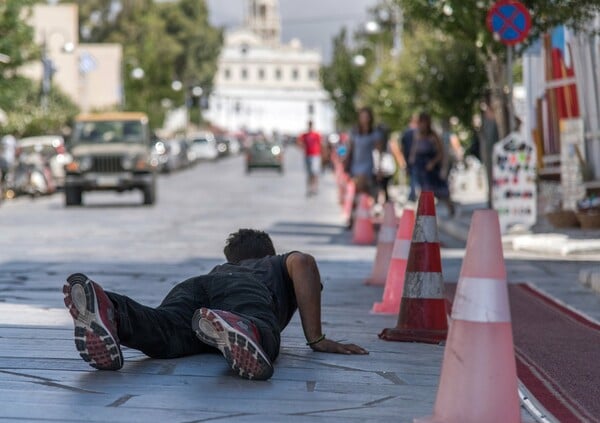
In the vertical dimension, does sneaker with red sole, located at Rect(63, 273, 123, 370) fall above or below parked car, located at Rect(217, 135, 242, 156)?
below

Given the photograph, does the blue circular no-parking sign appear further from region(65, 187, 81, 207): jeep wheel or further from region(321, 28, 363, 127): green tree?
region(321, 28, 363, 127): green tree

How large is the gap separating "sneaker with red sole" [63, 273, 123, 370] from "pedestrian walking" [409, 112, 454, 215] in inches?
607

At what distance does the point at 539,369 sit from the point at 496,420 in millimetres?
2333

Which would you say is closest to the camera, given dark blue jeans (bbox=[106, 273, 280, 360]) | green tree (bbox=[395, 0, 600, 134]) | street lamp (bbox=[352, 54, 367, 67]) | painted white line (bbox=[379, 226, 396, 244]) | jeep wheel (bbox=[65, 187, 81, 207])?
dark blue jeans (bbox=[106, 273, 280, 360])

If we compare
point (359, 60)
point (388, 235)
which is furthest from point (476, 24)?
point (359, 60)

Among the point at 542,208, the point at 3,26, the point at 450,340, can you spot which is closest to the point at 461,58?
the point at 542,208

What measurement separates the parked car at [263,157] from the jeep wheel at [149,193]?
116 feet

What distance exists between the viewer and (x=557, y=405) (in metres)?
6.98

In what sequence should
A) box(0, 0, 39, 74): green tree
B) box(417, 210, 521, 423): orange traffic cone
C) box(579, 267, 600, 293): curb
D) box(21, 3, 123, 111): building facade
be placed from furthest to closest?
box(21, 3, 123, 111): building facade → box(0, 0, 39, 74): green tree → box(579, 267, 600, 293): curb → box(417, 210, 521, 423): orange traffic cone

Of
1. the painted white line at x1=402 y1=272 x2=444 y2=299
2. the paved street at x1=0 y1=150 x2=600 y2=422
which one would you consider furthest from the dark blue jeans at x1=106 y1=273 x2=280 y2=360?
the painted white line at x1=402 y1=272 x2=444 y2=299

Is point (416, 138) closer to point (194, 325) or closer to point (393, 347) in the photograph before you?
point (393, 347)

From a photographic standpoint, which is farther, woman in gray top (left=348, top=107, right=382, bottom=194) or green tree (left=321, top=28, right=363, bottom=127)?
green tree (left=321, top=28, right=363, bottom=127)

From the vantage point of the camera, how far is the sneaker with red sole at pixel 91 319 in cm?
696

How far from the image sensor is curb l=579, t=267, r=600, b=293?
1346cm
